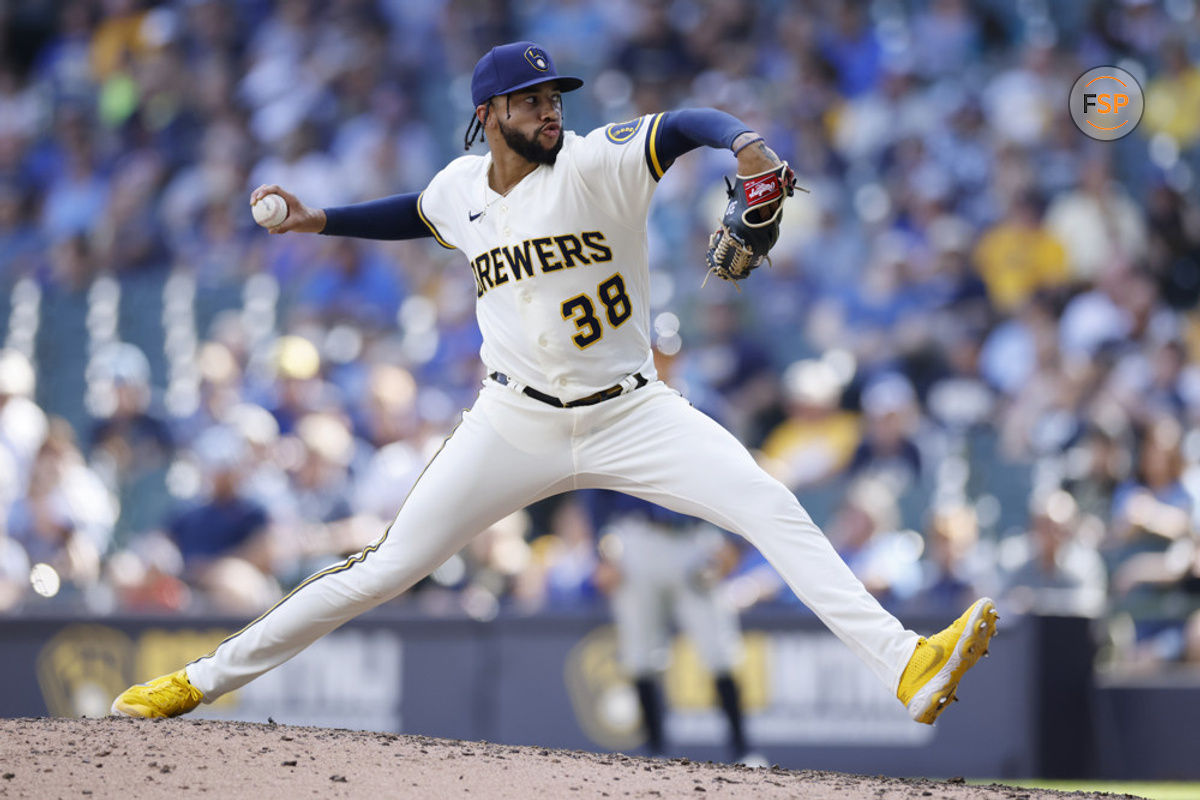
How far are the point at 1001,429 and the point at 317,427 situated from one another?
429cm

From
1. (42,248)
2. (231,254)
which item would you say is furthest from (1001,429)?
(42,248)

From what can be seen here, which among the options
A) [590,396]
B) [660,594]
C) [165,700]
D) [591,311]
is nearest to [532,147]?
[591,311]

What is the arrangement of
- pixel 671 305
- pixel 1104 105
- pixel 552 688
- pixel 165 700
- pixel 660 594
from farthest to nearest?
pixel 1104 105 < pixel 671 305 < pixel 552 688 < pixel 660 594 < pixel 165 700

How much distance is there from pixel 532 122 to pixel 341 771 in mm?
1965

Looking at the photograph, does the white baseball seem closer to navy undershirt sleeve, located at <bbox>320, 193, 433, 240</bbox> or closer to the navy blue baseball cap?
navy undershirt sleeve, located at <bbox>320, 193, 433, 240</bbox>

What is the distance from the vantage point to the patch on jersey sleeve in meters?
4.35

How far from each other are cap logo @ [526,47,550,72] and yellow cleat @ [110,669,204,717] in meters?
2.21

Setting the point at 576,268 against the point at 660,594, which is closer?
the point at 576,268

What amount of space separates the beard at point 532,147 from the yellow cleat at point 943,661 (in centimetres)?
179

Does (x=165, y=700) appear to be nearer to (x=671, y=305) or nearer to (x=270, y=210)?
(x=270, y=210)

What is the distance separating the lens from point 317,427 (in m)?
9.70

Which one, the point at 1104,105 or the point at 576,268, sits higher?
the point at 1104,105

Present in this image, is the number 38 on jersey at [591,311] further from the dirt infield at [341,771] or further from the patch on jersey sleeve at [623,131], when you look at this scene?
the dirt infield at [341,771]

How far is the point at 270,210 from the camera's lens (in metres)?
4.65
